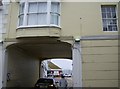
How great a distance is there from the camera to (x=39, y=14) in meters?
17.5

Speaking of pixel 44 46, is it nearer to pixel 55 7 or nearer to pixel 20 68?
pixel 20 68

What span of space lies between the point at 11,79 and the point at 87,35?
22.5 ft

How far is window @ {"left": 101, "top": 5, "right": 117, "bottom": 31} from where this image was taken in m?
17.4

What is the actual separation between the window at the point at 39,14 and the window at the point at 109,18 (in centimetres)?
327

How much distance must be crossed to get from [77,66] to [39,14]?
4.57m

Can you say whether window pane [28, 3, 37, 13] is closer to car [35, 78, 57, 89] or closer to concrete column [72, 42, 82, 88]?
concrete column [72, 42, 82, 88]

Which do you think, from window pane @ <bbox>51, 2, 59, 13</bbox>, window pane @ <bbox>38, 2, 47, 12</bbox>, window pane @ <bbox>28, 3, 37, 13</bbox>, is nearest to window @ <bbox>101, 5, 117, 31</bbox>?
window pane @ <bbox>51, 2, 59, 13</bbox>

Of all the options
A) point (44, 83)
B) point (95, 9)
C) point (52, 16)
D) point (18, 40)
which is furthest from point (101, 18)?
point (44, 83)

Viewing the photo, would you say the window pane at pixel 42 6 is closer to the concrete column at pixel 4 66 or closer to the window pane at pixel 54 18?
the window pane at pixel 54 18

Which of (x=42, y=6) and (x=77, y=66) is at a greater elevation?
(x=42, y=6)

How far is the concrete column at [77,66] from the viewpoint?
16.4 metres

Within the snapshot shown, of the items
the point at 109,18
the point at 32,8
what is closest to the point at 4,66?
the point at 32,8

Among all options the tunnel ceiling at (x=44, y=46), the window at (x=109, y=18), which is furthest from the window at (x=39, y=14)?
the window at (x=109, y=18)

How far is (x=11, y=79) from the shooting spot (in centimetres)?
1905
